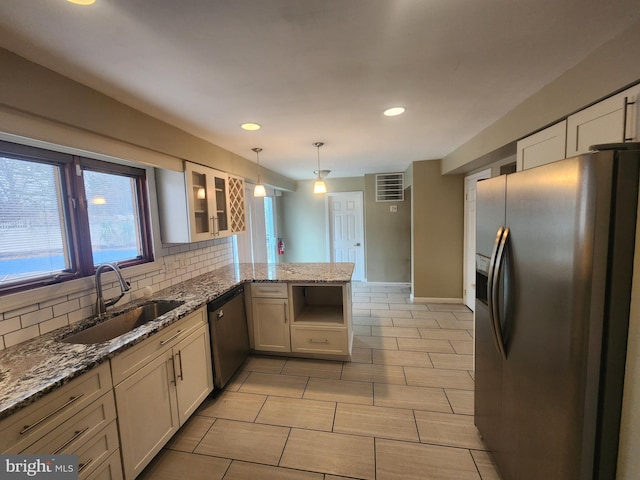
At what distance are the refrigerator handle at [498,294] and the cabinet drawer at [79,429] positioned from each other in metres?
1.96

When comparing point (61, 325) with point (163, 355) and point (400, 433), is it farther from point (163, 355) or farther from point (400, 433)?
point (400, 433)

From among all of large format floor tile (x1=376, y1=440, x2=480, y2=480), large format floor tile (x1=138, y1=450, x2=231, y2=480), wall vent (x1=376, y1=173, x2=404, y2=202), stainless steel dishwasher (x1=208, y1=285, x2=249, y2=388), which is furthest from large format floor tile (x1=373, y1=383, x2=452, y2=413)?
wall vent (x1=376, y1=173, x2=404, y2=202)

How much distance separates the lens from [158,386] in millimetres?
1637

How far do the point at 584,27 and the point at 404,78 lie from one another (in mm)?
791

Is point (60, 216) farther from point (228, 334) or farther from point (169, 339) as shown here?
point (228, 334)

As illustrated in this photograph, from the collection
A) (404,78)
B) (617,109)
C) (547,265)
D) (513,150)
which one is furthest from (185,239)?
(513,150)

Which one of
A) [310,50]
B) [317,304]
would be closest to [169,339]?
[317,304]

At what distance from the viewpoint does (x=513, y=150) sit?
2.51 metres

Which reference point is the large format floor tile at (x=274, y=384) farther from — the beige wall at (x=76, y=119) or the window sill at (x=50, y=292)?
the beige wall at (x=76, y=119)

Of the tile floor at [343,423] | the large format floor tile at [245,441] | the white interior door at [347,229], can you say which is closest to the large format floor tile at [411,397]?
A: the tile floor at [343,423]

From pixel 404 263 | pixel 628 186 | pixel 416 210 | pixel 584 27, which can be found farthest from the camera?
pixel 404 263

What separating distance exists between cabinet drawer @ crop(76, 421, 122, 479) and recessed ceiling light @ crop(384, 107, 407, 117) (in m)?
2.62

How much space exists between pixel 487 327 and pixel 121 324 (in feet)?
8.02

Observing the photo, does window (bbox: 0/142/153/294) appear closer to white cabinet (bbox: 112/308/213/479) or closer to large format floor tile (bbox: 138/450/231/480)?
white cabinet (bbox: 112/308/213/479)
